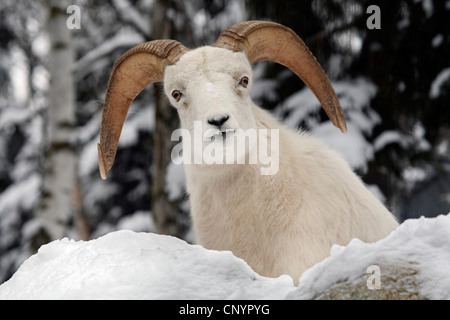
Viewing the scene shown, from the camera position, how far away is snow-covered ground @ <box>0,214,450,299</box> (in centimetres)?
212

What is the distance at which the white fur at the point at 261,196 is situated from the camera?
314 cm

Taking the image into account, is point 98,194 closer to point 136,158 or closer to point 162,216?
point 136,158

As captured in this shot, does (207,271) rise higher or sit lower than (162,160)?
lower

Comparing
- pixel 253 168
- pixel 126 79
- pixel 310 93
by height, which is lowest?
pixel 253 168

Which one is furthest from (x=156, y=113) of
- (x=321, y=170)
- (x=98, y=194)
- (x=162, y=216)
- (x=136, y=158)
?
(x=321, y=170)

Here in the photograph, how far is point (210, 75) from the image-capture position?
11.0ft

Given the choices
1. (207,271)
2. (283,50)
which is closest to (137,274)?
(207,271)

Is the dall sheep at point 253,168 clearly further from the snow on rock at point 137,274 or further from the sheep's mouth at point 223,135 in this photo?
the snow on rock at point 137,274

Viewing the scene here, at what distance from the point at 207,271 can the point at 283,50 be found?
201 cm

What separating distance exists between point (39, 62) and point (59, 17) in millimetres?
5046

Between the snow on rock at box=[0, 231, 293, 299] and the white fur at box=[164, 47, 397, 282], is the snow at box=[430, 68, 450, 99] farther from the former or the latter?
the snow on rock at box=[0, 231, 293, 299]

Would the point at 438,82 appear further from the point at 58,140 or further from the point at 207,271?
the point at 207,271

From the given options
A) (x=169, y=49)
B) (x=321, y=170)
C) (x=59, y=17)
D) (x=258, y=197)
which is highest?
(x=59, y=17)
